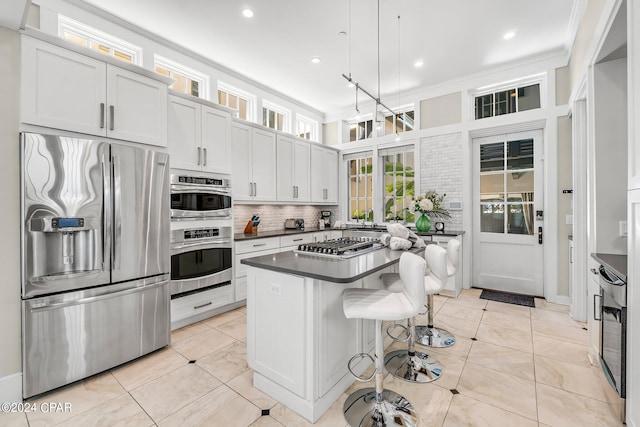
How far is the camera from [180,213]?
3.04 m

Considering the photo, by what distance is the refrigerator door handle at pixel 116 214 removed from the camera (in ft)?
7.49

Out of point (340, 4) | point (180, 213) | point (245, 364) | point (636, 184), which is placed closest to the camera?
point (636, 184)

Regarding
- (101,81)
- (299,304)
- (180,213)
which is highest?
(101,81)

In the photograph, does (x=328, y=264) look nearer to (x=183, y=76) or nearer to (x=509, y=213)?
(x=183, y=76)

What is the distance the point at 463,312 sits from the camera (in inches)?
139

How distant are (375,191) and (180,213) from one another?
3.57 metres

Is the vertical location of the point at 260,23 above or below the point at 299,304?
above

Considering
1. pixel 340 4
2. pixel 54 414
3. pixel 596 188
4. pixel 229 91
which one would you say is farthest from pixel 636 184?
pixel 229 91

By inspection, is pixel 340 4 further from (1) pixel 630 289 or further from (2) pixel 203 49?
(1) pixel 630 289

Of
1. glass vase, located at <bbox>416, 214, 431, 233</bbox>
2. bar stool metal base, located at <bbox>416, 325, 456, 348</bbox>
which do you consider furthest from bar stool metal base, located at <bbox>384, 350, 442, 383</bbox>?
glass vase, located at <bbox>416, 214, 431, 233</bbox>

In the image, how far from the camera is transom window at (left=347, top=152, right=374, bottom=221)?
18.6 feet

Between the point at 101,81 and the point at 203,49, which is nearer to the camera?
the point at 101,81

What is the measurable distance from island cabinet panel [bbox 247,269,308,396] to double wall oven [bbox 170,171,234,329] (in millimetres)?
1371

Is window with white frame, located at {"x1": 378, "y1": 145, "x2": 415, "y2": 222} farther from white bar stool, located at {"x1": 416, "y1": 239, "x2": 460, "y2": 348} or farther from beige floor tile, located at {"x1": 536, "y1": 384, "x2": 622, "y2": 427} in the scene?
beige floor tile, located at {"x1": 536, "y1": 384, "x2": 622, "y2": 427}
